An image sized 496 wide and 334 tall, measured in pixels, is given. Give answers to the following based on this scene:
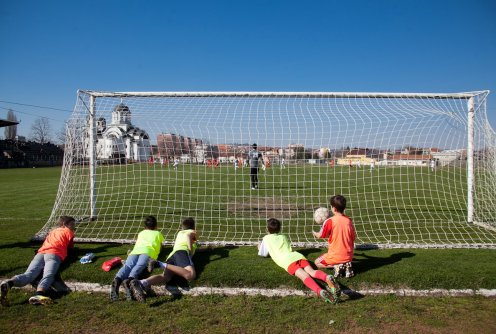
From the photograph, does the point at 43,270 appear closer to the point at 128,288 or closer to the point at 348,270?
the point at 128,288

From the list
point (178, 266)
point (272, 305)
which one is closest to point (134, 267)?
point (178, 266)

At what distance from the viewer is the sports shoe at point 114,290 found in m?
4.38

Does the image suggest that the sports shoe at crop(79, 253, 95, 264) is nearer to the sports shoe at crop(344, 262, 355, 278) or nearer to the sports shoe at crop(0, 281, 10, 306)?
the sports shoe at crop(0, 281, 10, 306)

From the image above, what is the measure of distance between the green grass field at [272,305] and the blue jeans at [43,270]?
210mm

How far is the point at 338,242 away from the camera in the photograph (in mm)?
4844

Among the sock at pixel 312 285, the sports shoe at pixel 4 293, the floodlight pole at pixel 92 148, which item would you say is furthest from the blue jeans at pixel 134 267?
the floodlight pole at pixel 92 148

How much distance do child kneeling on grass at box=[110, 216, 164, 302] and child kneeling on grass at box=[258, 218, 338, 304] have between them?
1.69m

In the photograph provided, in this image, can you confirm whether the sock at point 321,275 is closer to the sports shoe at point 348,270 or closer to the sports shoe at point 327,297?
the sports shoe at point 327,297

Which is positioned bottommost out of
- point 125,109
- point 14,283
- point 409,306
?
point 409,306

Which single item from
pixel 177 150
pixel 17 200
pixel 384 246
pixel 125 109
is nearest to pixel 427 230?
pixel 384 246

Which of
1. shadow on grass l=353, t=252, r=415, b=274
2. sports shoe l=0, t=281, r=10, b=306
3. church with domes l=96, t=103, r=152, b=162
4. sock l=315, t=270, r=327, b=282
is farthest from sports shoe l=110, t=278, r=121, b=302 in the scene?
church with domes l=96, t=103, r=152, b=162

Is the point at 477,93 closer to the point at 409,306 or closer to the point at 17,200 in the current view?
the point at 409,306

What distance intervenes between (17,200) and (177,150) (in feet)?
27.3

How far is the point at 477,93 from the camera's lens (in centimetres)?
750
